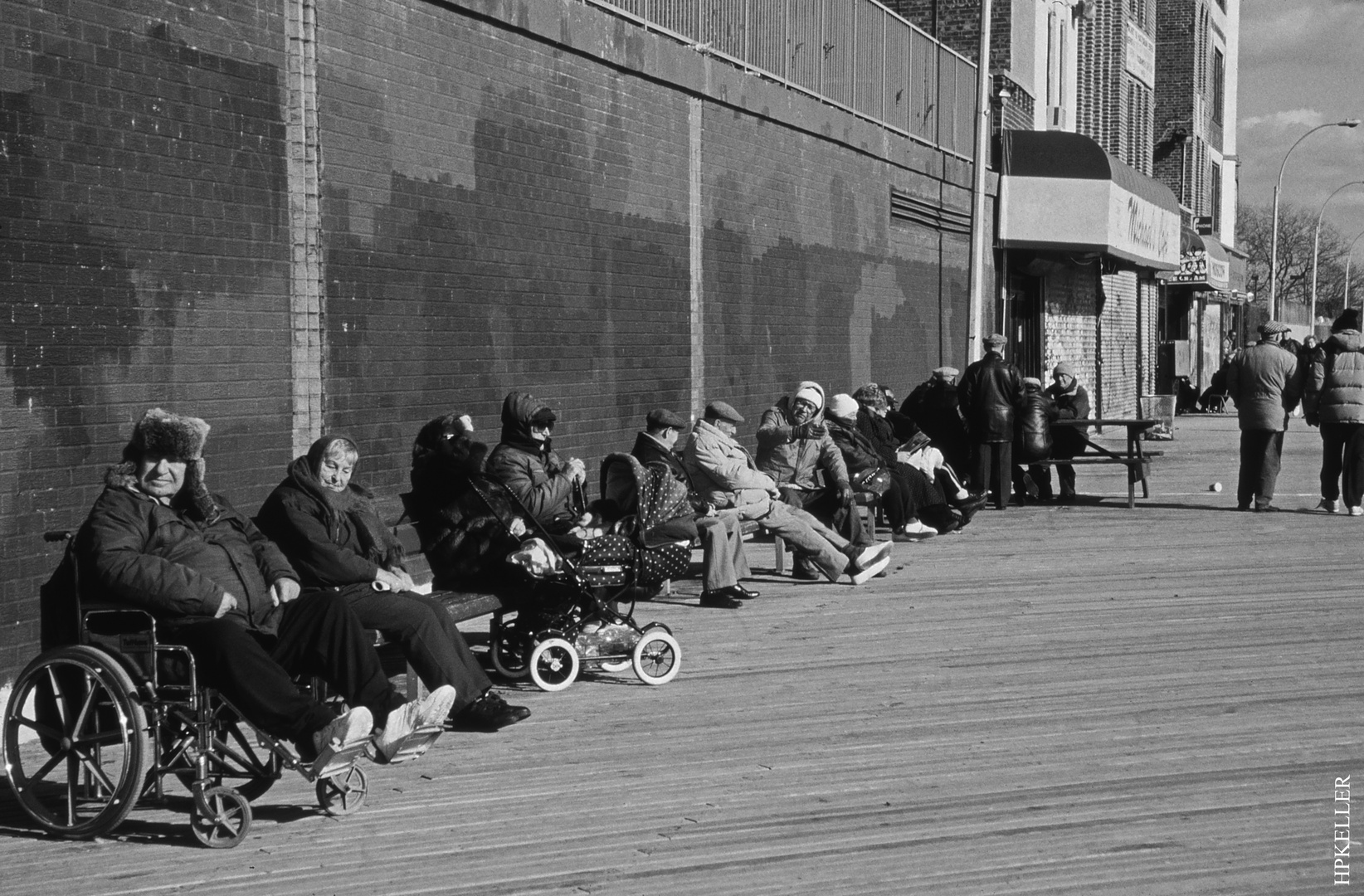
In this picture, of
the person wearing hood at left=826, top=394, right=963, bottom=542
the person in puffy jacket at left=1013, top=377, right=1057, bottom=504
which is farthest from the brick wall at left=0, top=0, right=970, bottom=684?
the person in puffy jacket at left=1013, top=377, right=1057, bottom=504

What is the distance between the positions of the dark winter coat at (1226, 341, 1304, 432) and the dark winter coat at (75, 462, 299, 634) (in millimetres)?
11891

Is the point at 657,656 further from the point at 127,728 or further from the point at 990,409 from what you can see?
the point at 990,409

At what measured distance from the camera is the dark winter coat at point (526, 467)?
9.06 metres

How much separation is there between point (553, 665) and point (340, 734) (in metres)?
2.58

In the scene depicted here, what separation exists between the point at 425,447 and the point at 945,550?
250 inches

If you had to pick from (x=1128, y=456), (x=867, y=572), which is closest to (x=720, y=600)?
(x=867, y=572)

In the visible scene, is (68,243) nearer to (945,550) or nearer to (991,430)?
(945,550)

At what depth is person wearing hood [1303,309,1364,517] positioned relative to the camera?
51.6 feet

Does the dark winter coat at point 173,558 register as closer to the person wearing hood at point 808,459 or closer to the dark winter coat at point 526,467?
the dark winter coat at point 526,467

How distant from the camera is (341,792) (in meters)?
6.06

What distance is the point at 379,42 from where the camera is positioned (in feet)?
34.7

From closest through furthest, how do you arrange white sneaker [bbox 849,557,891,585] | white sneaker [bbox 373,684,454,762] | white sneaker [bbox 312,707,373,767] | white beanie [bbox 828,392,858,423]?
white sneaker [bbox 312,707,373,767], white sneaker [bbox 373,684,454,762], white sneaker [bbox 849,557,891,585], white beanie [bbox 828,392,858,423]

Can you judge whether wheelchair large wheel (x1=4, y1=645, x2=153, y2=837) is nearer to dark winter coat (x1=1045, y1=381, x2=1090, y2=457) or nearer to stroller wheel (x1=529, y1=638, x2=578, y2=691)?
stroller wheel (x1=529, y1=638, x2=578, y2=691)

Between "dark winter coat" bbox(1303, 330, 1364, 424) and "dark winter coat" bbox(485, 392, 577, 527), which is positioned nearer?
"dark winter coat" bbox(485, 392, 577, 527)
